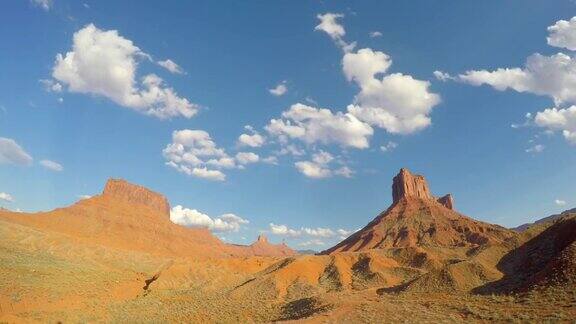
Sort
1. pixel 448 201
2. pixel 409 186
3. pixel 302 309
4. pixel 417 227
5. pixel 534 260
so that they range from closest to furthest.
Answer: pixel 534 260 → pixel 302 309 → pixel 417 227 → pixel 409 186 → pixel 448 201

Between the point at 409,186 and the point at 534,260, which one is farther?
the point at 409,186

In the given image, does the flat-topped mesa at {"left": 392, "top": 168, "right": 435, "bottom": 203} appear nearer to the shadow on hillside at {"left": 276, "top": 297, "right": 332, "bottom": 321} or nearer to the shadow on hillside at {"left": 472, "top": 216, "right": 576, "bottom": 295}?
the shadow on hillside at {"left": 472, "top": 216, "right": 576, "bottom": 295}

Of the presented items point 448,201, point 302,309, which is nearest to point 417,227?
point 448,201

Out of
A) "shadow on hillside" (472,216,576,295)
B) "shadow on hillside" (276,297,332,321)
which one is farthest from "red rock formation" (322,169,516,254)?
"shadow on hillside" (276,297,332,321)

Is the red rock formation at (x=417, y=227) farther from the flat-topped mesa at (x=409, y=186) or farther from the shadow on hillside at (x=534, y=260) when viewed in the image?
the shadow on hillside at (x=534, y=260)

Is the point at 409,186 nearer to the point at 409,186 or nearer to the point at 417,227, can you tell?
the point at 409,186

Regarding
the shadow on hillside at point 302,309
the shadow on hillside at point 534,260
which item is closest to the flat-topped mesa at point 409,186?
the shadow on hillside at point 534,260

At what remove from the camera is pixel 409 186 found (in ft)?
557

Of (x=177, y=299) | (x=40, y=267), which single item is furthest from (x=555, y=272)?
(x=40, y=267)

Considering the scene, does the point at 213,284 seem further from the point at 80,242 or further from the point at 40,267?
the point at 80,242

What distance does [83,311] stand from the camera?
48344 millimetres

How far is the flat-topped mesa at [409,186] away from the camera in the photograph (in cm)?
16862

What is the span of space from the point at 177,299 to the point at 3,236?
39211 mm

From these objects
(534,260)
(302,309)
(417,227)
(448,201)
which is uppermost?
(448,201)
